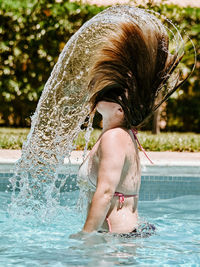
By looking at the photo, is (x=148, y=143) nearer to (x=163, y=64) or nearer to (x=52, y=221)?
(x=52, y=221)

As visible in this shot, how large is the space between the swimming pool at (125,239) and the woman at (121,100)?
185 mm

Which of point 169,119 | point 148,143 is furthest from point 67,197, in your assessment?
point 169,119

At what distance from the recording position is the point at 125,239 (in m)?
2.88

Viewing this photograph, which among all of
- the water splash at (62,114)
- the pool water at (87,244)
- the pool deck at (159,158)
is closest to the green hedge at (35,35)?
the water splash at (62,114)

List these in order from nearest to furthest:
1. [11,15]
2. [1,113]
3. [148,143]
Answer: [148,143] → [11,15] → [1,113]

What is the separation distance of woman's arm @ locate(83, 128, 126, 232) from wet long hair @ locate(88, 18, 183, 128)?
0.63 ft

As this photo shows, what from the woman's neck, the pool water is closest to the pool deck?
the pool water

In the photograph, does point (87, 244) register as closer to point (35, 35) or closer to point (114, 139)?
point (114, 139)

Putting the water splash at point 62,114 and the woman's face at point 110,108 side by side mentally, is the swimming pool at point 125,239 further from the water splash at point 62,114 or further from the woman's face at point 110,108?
the woman's face at point 110,108

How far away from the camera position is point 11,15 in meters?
10.1

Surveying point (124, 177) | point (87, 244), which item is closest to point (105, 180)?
point (124, 177)

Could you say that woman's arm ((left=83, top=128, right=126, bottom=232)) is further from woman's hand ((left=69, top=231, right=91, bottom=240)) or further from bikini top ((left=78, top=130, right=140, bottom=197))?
bikini top ((left=78, top=130, right=140, bottom=197))

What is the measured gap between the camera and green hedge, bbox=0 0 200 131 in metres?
10.1

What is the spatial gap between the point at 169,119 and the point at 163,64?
29.1ft
